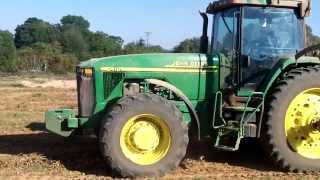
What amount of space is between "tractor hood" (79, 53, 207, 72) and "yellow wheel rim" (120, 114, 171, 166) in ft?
2.84

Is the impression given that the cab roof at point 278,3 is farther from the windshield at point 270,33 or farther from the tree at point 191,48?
the tree at point 191,48

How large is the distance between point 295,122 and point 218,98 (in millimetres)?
1128

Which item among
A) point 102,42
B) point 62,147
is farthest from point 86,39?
point 62,147

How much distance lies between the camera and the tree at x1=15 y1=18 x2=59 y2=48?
345 feet

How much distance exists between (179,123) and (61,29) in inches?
4180

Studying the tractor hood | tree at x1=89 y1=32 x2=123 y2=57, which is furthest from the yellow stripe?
tree at x1=89 y1=32 x2=123 y2=57

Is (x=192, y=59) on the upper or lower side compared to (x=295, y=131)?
upper

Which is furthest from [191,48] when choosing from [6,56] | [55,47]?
[55,47]

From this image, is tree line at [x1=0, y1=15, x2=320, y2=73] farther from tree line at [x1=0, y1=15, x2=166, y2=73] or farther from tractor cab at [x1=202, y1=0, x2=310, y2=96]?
tractor cab at [x1=202, y1=0, x2=310, y2=96]

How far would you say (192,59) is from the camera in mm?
8617

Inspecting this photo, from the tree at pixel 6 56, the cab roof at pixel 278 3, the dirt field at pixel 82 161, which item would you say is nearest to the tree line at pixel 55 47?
the tree at pixel 6 56

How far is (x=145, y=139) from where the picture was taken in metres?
7.96

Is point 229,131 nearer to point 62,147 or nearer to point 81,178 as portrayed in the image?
point 81,178

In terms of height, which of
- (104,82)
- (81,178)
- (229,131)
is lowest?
(81,178)
